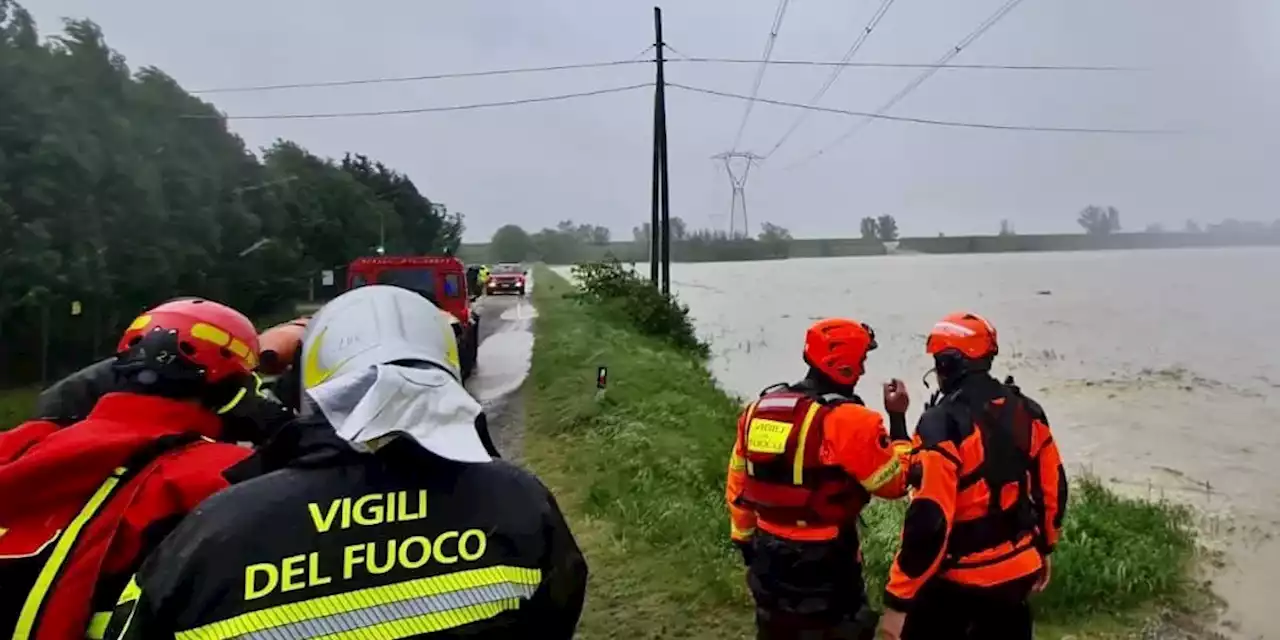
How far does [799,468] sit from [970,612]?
841 mm

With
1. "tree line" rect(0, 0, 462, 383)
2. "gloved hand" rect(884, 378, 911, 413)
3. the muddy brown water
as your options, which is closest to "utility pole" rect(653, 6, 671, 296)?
the muddy brown water

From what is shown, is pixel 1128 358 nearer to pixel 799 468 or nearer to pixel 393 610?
pixel 799 468

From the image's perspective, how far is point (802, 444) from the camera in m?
3.50

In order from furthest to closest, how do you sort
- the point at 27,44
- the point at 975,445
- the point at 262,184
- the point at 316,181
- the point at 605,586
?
the point at 316,181 < the point at 262,184 < the point at 27,44 < the point at 605,586 < the point at 975,445

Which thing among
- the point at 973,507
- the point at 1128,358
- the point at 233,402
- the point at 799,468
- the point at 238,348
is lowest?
the point at 1128,358

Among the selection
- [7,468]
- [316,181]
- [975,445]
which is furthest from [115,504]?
[316,181]

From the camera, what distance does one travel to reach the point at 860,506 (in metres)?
3.58

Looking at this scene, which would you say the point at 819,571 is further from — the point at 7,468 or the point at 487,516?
the point at 7,468

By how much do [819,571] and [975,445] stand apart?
0.72 m

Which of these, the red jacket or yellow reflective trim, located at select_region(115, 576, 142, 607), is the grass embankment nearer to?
the red jacket

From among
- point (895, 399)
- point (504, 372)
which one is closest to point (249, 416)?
point (895, 399)

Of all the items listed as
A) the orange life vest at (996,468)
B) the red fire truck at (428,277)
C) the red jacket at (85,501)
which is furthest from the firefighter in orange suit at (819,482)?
the red fire truck at (428,277)

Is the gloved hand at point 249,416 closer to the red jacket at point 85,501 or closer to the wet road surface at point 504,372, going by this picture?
the red jacket at point 85,501

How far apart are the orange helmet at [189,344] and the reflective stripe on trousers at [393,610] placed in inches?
38.7
